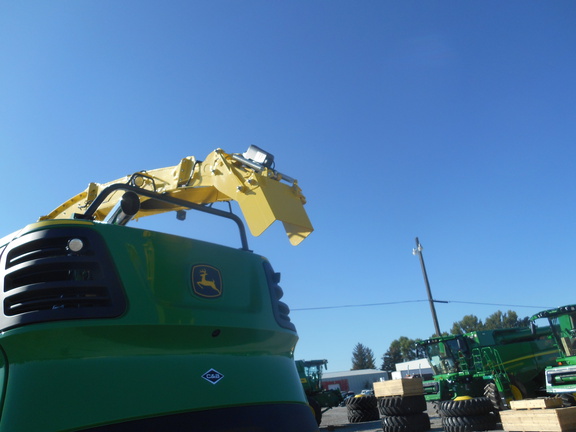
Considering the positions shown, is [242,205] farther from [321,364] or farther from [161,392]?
[321,364]

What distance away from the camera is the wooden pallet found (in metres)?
14.0

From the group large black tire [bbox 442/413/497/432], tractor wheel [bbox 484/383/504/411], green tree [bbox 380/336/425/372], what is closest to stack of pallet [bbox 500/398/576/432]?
large black tire [bbox 442/413/497/432]

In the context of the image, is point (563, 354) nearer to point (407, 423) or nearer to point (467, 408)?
point (467, 408)

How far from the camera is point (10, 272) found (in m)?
2.05

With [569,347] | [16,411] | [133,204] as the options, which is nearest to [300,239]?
[133,204]

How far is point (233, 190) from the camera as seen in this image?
19.5 feet

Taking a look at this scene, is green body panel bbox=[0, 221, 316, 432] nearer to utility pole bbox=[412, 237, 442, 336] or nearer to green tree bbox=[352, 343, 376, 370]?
utility pole bbox=[412, 237, 442, 336]

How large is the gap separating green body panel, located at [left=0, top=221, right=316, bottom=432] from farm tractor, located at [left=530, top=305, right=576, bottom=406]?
12.8 metres

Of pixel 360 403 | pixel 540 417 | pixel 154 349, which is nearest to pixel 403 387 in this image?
pixel 540 417

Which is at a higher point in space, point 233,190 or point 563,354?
point 233,190

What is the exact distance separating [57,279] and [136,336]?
0.43 metres

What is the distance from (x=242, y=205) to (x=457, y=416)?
34.3 feet

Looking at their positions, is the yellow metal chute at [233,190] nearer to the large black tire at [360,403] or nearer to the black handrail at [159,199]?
the black handrail at [159,199]

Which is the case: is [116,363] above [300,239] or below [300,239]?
below
